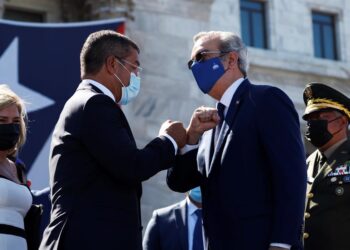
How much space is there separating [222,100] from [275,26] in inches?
529

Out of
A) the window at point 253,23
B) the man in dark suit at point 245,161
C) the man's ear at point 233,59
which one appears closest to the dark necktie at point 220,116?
the man in dark suit at point 245,161

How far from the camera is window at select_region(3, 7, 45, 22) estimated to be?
56.9 ft

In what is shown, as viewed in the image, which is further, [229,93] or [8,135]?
[8,135]

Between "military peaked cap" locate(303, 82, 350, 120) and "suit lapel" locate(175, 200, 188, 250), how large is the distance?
1810 mm

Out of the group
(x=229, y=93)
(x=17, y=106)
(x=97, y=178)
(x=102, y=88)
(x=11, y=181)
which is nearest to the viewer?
(x=97, y=178)

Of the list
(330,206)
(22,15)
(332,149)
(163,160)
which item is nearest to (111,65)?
(163,160)

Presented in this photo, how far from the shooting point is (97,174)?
17.8ft

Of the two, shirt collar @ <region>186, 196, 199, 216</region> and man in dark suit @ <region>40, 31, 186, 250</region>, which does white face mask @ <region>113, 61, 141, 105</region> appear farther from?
shirt collar @ <region>186, 196, 199, 216</region>

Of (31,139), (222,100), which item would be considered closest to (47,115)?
(31,139)

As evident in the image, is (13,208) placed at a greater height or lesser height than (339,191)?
greater

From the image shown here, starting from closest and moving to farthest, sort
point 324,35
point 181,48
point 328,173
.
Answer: point 328,173 < point 181,48 < point 324,35

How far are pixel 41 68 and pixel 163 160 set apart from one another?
7800 millimetres

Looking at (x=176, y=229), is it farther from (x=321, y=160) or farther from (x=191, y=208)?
(x=321, y=160)

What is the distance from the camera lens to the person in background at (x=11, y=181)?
6062mm
